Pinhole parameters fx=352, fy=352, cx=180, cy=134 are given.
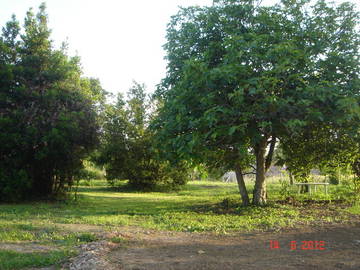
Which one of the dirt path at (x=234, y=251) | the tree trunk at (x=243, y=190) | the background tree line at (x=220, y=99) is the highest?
the background tree line at (x=220, y=99)

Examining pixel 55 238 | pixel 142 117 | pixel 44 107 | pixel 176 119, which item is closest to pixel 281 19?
pixel 176 119

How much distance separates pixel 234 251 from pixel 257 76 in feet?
15.6

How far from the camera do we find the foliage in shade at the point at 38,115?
13.5m

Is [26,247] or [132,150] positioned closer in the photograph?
[26,247]

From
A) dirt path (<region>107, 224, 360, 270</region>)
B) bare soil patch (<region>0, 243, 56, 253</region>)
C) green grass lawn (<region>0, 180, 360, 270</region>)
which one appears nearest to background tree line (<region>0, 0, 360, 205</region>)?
green grass lawn (<region>0, 180, 360, 270</region>)

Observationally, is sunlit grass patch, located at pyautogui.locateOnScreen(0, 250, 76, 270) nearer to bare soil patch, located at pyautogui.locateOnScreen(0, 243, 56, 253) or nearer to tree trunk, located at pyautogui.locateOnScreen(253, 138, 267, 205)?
bare soil patch, located at pyautogui.locateOnScreen(0, 243, 56, 253)

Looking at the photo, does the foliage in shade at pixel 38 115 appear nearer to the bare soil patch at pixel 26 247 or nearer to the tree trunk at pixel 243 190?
the tree trunk at pixel 243 190

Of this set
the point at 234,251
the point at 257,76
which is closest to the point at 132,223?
the point at 234,251

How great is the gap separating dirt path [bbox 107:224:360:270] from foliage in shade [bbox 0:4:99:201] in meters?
7.04

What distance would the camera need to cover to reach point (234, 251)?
6.11 metres

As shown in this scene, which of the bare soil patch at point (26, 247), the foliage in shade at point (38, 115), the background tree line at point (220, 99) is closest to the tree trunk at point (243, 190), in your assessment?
the background tree line at point (220, 99)

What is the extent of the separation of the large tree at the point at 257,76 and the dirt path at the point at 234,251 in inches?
95.1

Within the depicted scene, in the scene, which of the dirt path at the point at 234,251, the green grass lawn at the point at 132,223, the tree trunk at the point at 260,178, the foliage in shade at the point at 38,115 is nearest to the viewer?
the dirt path at the point at 234,251

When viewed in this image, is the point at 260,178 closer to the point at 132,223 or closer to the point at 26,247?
the point at 132,223
